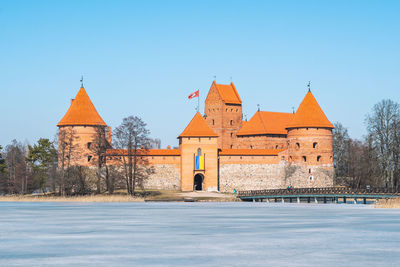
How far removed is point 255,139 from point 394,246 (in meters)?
46.0

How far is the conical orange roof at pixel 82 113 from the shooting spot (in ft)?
163

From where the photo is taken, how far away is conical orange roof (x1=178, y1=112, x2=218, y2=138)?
49.9 metres

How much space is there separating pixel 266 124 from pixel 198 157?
37.2 ft

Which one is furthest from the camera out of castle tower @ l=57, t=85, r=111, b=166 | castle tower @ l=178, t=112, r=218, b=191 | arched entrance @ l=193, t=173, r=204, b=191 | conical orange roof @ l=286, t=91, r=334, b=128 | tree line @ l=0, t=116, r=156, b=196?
conical orange roof @ l=286, t=91, r=334, b=128

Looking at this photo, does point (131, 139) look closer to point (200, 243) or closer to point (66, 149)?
point (66, 149)

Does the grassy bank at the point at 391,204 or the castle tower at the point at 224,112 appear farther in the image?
the castle tower at the point at 224,112

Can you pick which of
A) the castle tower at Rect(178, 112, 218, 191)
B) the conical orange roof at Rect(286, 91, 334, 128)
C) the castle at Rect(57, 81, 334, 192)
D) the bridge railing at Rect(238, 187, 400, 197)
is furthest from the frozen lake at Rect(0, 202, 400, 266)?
the conical orange roof at Rect(286, 91, 334, 128)

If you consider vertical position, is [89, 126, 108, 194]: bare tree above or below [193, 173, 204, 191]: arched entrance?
above

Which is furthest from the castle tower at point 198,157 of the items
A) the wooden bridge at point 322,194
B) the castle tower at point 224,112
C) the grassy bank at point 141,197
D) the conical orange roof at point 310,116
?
the castle tower at point 224,112

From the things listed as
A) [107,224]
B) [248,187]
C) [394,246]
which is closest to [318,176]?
[248,187]

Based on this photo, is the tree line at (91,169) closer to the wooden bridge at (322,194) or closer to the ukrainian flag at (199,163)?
the ukrainian flag at (199,163)

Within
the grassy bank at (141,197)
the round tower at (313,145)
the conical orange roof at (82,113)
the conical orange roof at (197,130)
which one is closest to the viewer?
the grassy bank at (141,197)

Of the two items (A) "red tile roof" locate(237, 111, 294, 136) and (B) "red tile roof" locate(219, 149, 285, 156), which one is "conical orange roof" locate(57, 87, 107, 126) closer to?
(B) "red tile roof" locate(219, 149, 285, 156)

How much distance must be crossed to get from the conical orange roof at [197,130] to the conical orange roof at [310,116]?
24.0 ft
